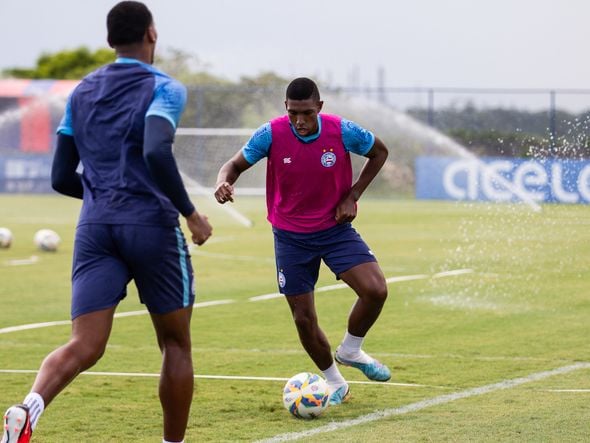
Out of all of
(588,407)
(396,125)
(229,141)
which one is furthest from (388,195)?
(588,407)


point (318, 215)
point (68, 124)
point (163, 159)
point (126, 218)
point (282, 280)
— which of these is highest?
point (68, 124)

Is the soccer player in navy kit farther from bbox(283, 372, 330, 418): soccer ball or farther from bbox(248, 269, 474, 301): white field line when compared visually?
bbox(248, 269, 474, 301): white field line

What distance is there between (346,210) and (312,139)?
51 cm

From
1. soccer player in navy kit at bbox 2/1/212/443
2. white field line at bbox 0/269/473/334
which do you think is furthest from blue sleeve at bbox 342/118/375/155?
white field line at bbox 0/269/473/334

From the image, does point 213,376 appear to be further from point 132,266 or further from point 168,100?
point 168,100

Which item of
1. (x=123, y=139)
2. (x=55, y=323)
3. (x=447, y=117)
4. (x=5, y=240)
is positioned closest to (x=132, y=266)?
(x=123, y=139)

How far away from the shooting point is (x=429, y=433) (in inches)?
278

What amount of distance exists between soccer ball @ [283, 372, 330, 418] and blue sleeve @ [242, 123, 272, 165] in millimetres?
1522

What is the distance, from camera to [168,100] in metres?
5.85

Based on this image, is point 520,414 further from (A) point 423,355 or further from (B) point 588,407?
(A) point 423,355

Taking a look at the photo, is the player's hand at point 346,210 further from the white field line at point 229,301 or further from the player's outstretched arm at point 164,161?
the white field line at point 229,301

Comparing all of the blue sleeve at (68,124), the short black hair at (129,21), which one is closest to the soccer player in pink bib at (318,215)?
the blue sleeve at (68,124)

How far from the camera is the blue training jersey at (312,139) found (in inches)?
328

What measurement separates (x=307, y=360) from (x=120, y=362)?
4.71 ft
